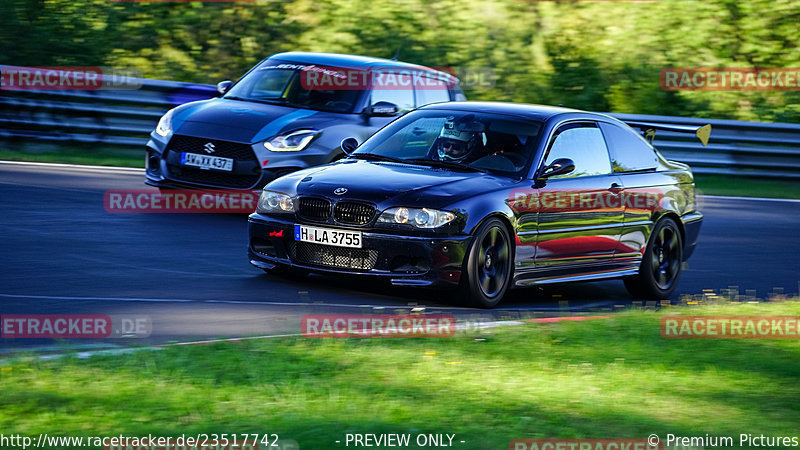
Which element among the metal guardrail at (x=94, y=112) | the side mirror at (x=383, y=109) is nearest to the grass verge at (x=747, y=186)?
the side mirror at (x=383, y=109)

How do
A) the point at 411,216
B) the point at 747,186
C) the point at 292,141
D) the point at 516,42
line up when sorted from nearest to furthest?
the point at 411,216
the point at 292,141
the point at 747,186
the point at 516,42

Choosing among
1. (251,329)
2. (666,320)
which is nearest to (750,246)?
(666,320)

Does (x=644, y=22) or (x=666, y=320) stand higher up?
(x=644, y=22)

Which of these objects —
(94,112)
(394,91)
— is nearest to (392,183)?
(394,91)

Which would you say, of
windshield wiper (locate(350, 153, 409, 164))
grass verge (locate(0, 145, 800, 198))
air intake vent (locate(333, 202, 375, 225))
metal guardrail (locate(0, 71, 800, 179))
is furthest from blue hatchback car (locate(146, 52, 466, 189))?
metal guardrail (locate(0, 71, 800, 179))

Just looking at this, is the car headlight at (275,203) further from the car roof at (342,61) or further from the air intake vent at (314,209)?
the car roof at (342,61)

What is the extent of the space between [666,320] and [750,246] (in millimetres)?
5586

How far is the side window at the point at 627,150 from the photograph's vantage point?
1075 cm

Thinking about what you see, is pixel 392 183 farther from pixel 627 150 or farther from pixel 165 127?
pixel 165 127

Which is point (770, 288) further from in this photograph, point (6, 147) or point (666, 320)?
point (6, 147)

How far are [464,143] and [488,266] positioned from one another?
3.93ft

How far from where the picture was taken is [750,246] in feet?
46.2

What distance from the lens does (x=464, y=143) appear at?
10039mm

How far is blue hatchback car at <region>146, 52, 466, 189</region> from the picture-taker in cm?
1284
